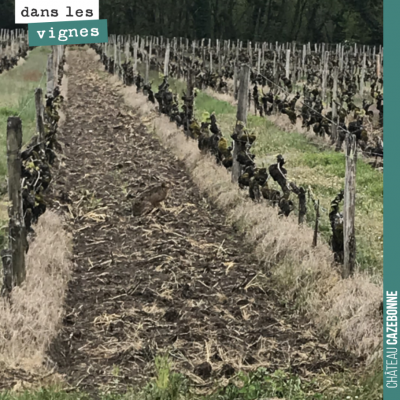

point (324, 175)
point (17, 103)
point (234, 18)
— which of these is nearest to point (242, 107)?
point (324, 175)

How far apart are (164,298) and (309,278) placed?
4.25ft

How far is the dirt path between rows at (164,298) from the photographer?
4.38m

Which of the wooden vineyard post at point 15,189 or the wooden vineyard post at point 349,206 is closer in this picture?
the wooden vineyard post at point 15,189

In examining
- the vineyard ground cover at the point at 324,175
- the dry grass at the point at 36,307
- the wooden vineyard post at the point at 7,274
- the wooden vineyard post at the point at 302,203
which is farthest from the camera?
the vineyard ground cover at the point at 324,175

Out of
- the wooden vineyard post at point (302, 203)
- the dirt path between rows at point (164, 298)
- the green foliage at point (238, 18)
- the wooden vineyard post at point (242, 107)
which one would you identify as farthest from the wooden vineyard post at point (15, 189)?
the green foliage at point (238, 18)

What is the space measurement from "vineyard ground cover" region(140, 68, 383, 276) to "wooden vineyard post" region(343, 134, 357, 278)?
52 cm

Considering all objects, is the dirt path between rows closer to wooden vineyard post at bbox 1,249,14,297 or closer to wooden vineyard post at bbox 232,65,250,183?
wooden vineyard post at bbox 1,249,14,297

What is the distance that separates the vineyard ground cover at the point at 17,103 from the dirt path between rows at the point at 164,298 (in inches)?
33.6

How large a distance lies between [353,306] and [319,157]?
601cm

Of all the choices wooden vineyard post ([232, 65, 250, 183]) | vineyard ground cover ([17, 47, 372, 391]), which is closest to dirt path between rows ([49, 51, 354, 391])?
vineyard ground cover ([17, 47, 372, 391])

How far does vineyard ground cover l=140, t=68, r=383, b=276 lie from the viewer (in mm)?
6820

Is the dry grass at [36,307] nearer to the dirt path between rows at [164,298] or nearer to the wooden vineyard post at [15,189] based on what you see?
the dirt path between rows at [164,298]

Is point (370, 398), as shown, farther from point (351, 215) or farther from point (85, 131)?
point (85, 131)

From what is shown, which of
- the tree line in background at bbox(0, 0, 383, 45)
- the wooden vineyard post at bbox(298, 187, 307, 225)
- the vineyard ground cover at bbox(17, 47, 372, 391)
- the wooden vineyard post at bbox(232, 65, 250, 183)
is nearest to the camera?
the vineyard ground cover at bbox(17, 47, 372, 391)
